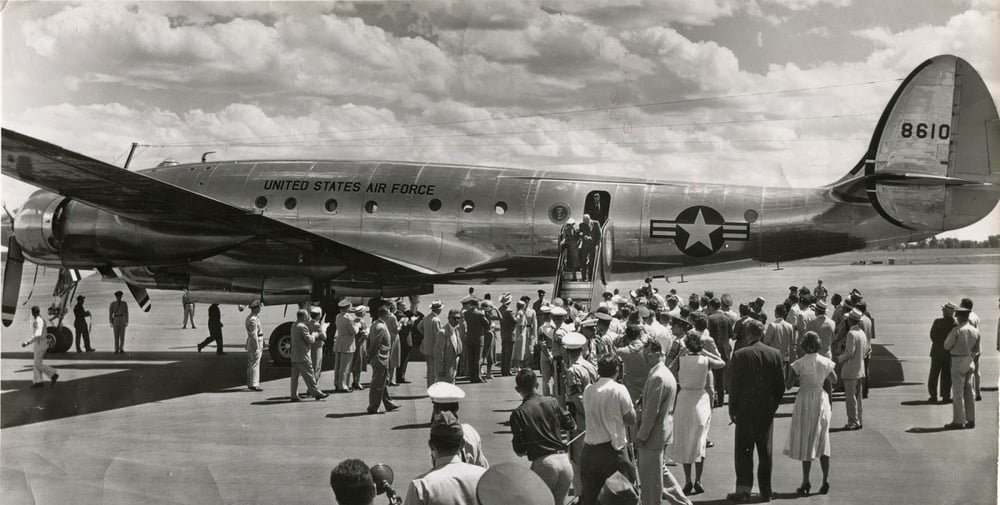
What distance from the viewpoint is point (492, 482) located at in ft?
12.5

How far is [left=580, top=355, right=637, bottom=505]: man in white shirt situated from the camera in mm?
6234

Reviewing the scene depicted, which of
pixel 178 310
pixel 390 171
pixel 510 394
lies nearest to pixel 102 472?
pixel 510 394

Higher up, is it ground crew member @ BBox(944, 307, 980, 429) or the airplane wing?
the airplane wing

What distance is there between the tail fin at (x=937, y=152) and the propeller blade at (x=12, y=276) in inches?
661

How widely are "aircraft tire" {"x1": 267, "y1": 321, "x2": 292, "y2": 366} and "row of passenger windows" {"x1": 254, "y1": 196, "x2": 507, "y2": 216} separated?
3.27 metres

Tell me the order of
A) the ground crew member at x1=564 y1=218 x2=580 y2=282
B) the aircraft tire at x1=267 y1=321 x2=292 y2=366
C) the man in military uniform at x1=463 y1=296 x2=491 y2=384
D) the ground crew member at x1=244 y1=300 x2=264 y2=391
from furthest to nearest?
1. the aircraft tire at x1=267 y1=321 x2=292 y2=366
2. the ground crew member at x1=564 y1=218 x2=580 y2=282
3. the man in military uniform at x1=463 y1=296 x2=491 y2=384
4. the ground crew member at x1=244 y1=300 x2=264 y2=391

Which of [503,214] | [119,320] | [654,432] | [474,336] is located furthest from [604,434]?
[119,320]

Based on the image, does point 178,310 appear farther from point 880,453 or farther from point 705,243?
point 880,453

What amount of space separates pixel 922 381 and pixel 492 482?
506 inches

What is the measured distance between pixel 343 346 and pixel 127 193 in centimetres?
452

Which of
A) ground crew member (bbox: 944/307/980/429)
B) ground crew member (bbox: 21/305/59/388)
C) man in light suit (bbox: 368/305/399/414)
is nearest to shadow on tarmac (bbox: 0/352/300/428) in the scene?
ground crew member (bbox: 21/305/59/388)

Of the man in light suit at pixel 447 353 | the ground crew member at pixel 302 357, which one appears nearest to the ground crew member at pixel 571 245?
the man in light suit at pixel 447 353

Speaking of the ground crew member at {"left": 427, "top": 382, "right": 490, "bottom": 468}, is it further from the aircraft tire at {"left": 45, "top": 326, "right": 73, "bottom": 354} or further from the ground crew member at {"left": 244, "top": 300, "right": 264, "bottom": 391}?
the aircraft tire at {"left": 45, "top": 326, "right": 73, "bottom": 354}

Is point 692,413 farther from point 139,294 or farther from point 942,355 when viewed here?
point 139,294
